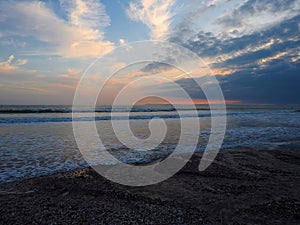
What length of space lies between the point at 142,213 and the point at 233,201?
1965mm

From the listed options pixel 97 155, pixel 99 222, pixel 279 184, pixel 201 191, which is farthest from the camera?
pixel 97 155

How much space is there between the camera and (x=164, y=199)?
15.0 ft

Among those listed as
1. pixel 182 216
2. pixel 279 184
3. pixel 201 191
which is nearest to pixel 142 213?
pixel 182 216

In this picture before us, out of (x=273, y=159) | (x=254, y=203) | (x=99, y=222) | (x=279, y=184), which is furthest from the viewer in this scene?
(x=273, y=159)

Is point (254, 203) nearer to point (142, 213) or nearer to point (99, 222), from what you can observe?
point (142, 213)

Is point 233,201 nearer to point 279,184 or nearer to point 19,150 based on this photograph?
point 279,184

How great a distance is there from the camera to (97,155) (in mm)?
8734

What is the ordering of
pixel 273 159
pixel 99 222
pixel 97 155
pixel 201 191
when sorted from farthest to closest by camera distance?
pixel 97 155 → pixel 273 159 → pixel 201 191 → pixel 99 222

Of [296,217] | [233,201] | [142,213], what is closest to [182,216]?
[142,213]

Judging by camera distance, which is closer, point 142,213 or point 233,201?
point 142,213

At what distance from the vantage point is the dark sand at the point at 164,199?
12.3ft

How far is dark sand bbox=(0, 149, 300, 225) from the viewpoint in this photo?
375cm

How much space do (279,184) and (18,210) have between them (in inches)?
234

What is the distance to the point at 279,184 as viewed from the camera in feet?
18.0
